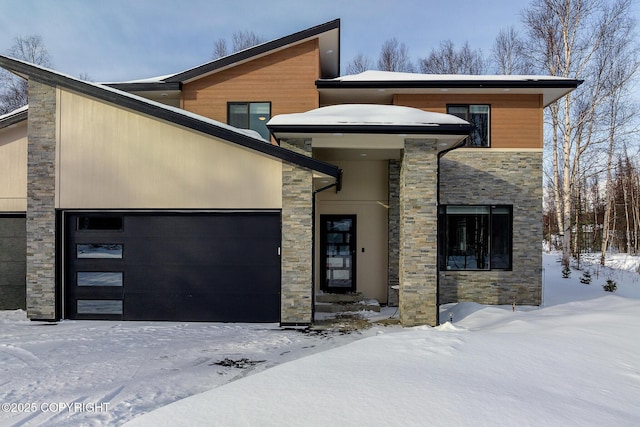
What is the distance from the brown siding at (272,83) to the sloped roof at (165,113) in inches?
134

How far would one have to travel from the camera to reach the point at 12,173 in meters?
8.96

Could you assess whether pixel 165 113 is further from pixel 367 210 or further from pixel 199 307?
pixel 367 210

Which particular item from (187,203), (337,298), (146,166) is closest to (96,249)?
(146,166)

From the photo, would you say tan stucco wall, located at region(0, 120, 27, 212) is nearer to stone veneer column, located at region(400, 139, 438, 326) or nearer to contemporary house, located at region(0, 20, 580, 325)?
contemporary house, located at region(0, 20, 580, 325)

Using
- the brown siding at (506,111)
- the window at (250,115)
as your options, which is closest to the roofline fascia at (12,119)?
the window at (250,115)

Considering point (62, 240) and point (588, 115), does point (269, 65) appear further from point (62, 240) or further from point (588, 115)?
point (588, 115)

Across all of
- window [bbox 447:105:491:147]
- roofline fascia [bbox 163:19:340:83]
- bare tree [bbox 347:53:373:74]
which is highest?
bare tree [bbox 347:53:373:74]

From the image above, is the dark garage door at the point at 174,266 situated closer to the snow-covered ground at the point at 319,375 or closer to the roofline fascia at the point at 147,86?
the snow-covered ground at the point at 319,375

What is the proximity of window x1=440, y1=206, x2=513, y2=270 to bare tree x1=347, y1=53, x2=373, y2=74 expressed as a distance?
2219 centimetres

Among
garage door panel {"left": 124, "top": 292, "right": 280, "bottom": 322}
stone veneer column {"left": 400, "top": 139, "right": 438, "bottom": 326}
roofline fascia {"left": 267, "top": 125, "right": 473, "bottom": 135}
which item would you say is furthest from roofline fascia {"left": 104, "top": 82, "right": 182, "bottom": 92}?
stone veneer column {"left": 400, "top": 139, "right": 438, "bottom": 326}

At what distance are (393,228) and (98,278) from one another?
7118 mm

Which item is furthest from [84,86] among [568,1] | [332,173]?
[568,1]

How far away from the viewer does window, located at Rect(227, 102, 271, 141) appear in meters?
11.2

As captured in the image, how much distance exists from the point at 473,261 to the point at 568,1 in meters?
12.7
